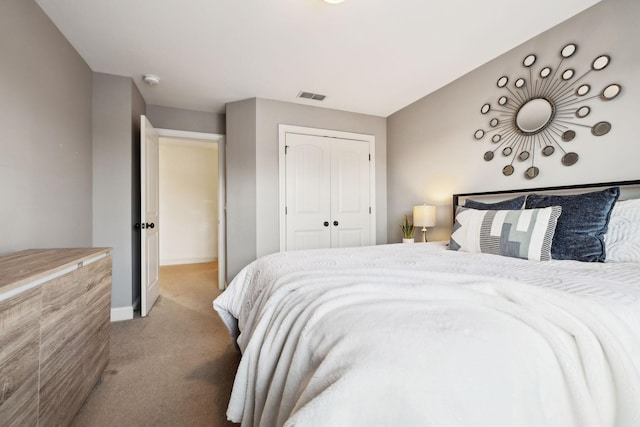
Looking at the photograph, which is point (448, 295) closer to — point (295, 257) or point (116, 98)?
point (295, 257)

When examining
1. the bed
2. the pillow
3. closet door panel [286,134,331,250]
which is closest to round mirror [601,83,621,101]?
the pillow

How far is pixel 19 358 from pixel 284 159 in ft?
9.10

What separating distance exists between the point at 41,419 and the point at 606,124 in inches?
131

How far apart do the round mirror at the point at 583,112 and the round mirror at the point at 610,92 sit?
10 centimetres

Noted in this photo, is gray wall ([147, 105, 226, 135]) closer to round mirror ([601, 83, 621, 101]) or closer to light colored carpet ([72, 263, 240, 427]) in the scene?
light colored carpet ([72, 263, 240, 427])

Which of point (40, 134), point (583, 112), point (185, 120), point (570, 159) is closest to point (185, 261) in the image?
point (185, 120)

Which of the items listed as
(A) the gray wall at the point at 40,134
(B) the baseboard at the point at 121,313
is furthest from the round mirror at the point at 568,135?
(B) the baseboard at the point at 121,313

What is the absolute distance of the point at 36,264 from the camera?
1.15 m

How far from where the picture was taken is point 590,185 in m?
1.79

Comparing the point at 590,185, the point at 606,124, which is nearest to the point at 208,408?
the point at 590,185

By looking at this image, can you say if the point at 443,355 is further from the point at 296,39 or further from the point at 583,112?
the point at 296,39

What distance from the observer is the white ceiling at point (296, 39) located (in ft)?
6.01

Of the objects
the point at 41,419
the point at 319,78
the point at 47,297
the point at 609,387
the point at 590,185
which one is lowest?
the point at 41,419

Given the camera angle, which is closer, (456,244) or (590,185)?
(590,185)
